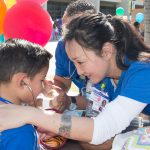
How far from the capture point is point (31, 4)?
262cm

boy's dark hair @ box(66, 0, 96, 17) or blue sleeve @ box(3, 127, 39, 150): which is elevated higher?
boy's dark hair @ box(66, 0, 96, 17)

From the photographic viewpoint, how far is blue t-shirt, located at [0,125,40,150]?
1.33 metres

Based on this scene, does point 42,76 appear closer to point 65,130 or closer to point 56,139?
point 65,130

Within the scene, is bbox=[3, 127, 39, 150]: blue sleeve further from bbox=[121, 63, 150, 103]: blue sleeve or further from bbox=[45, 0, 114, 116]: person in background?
bbox=[45, 0, 114, 116]: person in background

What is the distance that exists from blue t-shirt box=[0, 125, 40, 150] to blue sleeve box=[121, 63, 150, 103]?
0.53m

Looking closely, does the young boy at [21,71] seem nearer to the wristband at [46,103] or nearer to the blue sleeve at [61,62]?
the wristband at [46,103]

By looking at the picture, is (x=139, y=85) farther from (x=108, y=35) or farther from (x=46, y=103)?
(x=46, y=103)

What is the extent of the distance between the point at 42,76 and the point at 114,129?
17.3 inches

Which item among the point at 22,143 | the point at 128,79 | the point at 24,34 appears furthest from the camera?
the point at 24,34

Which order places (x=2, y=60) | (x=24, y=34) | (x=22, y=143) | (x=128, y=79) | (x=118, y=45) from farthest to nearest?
(x=24, y=34)
(x=118, y=45)
(x=128, y=79)
(x=2, y=60)
(x=22, y=143)

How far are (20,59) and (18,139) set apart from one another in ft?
1.25

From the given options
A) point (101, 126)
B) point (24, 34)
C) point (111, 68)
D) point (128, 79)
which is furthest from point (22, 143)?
point (24, 34)

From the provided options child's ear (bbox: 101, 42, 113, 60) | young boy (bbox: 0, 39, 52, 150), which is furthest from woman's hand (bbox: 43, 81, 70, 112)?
young boy (bbox: 0, 39, 52, 150)

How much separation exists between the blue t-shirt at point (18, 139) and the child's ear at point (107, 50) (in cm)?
64
